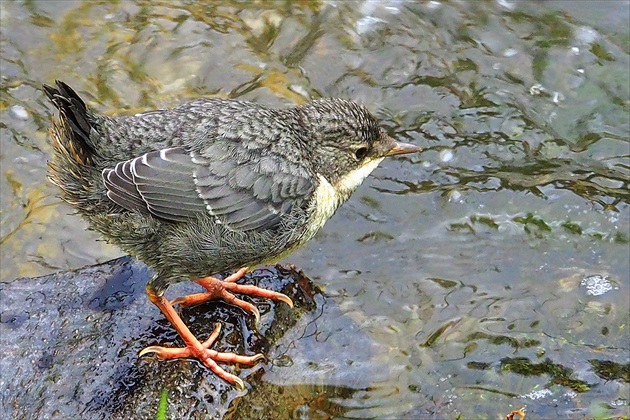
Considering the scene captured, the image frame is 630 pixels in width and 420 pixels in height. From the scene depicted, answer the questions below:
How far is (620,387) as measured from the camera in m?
4.41

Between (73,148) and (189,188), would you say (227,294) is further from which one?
(73,148)

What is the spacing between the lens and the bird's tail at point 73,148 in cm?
396

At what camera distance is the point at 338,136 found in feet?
14.8

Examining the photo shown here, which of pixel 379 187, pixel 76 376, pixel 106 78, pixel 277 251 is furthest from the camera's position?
pixel 106 78

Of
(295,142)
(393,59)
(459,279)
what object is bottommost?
(459,279)

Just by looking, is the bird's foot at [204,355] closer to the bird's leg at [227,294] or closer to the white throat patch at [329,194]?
the bird's leg at [227,294]

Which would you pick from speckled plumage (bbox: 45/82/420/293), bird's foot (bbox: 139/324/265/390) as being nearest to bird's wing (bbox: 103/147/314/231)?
speckled plumage (bbox: 45/82/420/293)

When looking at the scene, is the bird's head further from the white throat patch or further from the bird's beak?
the bird's beak

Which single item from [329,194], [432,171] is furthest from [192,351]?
[432,171]

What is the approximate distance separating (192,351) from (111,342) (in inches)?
17.2

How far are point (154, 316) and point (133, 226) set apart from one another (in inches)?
25.3

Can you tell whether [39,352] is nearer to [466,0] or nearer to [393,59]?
[393,59]

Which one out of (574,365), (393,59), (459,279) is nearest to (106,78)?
(393,59)

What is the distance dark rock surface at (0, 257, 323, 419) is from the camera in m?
3.87
